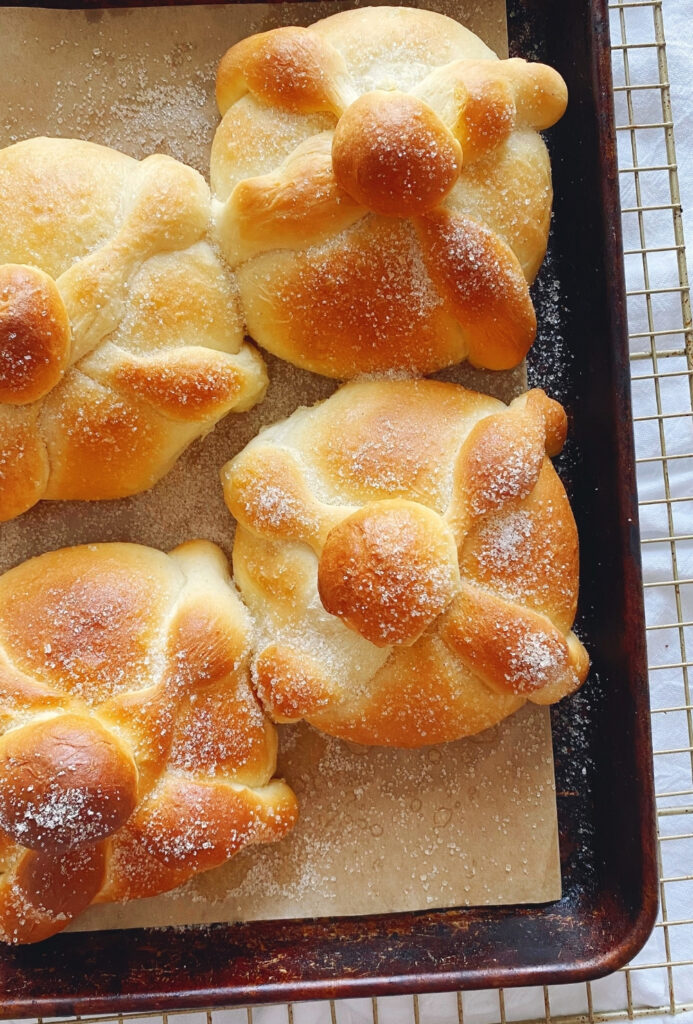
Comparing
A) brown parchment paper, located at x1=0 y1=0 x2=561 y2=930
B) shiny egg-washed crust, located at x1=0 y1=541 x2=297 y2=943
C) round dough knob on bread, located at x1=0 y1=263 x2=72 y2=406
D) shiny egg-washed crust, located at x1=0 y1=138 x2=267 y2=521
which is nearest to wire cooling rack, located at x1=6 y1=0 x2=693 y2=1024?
brown parchment paper, located at x1=0 y1=0 x2=561 y2=930

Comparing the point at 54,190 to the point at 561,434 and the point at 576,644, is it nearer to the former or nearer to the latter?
the point at 561,434

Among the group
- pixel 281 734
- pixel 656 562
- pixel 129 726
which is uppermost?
pixel 129 726

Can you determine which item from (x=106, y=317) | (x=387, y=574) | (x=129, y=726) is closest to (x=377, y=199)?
(x=106, y=317)

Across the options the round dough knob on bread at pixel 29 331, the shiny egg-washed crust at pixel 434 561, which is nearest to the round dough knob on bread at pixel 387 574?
the shiny egg-washed crust at pixel 434 561

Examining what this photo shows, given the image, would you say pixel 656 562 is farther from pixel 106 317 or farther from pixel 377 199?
pixel 106 317

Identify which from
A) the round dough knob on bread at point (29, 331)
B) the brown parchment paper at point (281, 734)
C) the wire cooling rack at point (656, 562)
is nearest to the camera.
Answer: the round dough knob on bread at point (29, 331)

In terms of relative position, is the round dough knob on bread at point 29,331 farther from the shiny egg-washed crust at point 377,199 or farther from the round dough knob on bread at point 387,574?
the round dough knob on bread at point 387,574

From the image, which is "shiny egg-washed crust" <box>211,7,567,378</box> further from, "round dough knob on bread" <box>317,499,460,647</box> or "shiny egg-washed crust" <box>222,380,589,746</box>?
"round dough knob on bread" <box>317,499,460,647</box>
